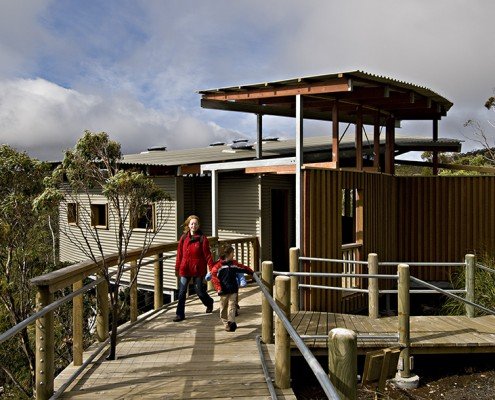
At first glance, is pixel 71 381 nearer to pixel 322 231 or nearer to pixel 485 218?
pixel 322 231

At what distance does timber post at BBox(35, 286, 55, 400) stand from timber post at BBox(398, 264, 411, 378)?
4485 mm

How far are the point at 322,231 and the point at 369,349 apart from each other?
3043 millimetres

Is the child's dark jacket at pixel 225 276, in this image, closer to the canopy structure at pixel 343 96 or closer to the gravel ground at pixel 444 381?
the gravel ground at pixel 444 381

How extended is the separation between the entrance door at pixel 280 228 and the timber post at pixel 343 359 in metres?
11.9

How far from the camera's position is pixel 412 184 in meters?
12.8

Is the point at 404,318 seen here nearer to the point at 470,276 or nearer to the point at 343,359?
the point at 470,276

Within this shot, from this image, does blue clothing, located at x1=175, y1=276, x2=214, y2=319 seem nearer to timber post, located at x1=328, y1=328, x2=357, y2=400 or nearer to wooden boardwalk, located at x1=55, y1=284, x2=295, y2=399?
wooden boardwalk, located at x1=55, y1=284, x2=295, y2=399

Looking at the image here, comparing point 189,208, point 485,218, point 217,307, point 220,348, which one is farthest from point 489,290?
point 189,208

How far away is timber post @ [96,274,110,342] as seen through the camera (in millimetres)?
6062

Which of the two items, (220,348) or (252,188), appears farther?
(252,188)

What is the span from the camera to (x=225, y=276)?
7.14m

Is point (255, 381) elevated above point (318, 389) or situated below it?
above

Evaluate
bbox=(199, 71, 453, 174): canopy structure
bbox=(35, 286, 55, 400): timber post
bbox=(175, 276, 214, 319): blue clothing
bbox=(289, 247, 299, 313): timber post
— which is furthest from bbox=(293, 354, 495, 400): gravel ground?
bbox=(199, 71, 453, 174): canopy structure

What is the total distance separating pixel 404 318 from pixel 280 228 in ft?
28.3
